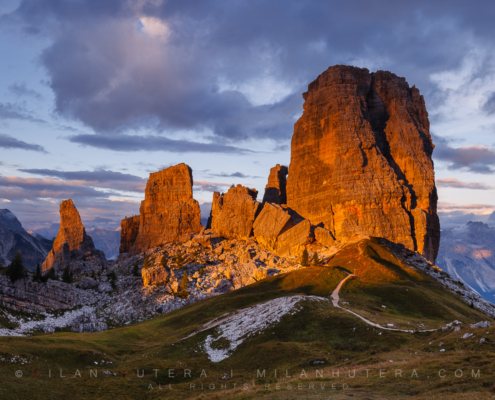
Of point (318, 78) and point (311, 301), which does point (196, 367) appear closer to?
point (311, 301)

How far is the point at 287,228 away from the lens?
16750cm

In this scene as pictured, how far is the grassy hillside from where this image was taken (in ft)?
98.0

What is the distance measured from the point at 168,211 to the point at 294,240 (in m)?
67.9

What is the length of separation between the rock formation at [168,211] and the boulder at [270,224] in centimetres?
3435

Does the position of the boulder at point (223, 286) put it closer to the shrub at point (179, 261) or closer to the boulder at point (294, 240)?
the shrub at point (179, 261)

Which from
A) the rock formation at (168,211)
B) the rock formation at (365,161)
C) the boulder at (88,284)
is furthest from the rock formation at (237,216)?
the boulder at (88,284)

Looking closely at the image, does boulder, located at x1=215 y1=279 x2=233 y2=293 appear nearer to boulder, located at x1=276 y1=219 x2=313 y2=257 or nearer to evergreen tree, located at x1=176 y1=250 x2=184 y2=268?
evergreen tree, located at x1=176 y1=250 x2=184 y2=268

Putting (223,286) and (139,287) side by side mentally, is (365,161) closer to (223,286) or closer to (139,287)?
(223,286)

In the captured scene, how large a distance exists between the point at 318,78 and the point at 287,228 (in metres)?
79.9

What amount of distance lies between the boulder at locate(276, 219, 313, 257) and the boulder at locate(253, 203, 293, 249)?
2904 mm

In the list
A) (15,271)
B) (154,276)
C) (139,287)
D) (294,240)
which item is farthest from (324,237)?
(15,271)

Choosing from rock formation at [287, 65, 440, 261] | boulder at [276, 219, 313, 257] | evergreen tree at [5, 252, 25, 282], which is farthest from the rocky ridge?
→ rock formation at [287, 65, 440, 261]

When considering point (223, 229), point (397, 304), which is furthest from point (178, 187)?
point (397, 304)

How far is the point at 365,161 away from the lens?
566 ft
